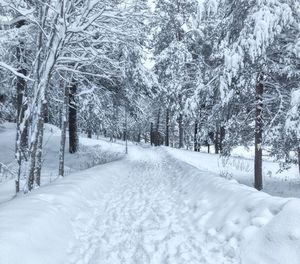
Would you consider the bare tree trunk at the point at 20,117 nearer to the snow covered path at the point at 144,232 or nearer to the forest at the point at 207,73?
the forest at the point at 207,73

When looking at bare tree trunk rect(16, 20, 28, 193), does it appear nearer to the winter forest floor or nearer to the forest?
the forest

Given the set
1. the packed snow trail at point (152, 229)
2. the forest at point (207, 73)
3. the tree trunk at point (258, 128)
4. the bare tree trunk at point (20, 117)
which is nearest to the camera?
the packed snow trail at point (152, 229)

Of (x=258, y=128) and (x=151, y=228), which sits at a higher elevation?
(x=258, y=128)

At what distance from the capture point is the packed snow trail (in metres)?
4.63

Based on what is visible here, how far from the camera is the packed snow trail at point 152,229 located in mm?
4629

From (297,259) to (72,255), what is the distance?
290cm

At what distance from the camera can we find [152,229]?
21.2ft

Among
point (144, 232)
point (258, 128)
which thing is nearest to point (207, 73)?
point (258, 128)

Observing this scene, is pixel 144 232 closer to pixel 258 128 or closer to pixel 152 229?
pixel 152 229

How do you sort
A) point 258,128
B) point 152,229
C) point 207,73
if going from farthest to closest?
point 207,73 → point 258,128 → point 152,229

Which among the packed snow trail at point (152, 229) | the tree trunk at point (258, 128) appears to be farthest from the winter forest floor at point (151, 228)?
the tree trunk at point (258, 128)

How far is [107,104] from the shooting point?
1941cm

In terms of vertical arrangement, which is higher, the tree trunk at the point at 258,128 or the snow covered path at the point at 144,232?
the tree trunk at the point at 258,128

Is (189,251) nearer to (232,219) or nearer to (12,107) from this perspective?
(232,219)
